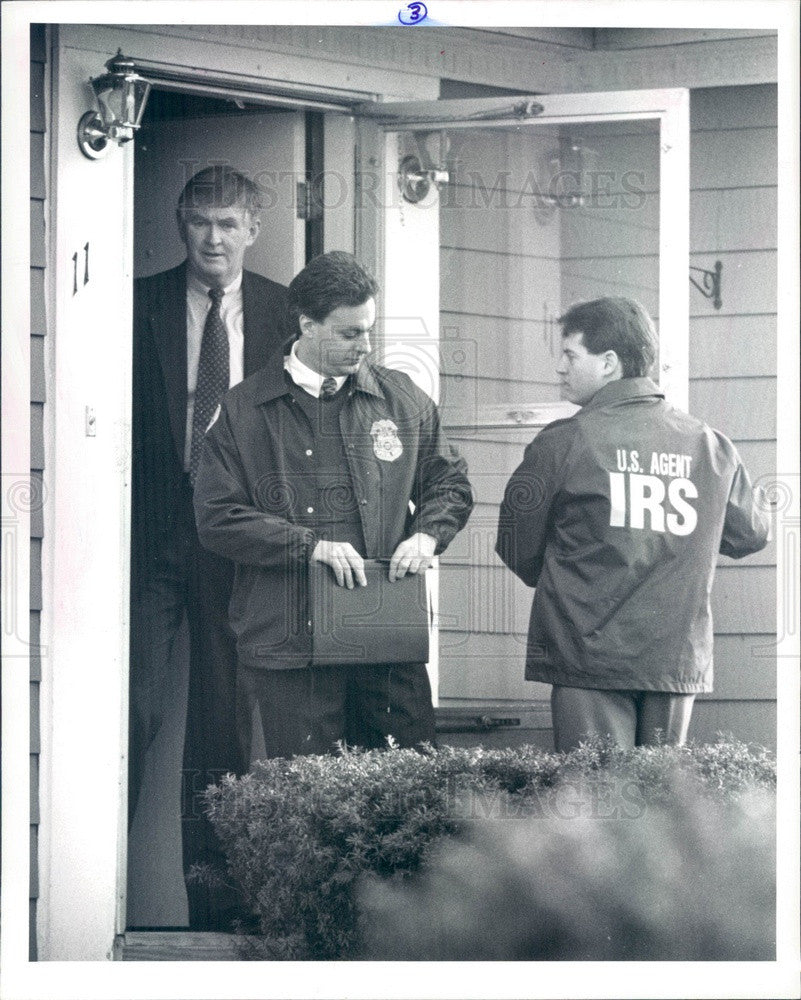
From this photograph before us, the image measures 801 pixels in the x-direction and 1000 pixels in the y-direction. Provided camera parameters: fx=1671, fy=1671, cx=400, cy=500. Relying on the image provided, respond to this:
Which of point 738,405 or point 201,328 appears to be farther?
point 738,405

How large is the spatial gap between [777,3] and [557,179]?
2.15 ft

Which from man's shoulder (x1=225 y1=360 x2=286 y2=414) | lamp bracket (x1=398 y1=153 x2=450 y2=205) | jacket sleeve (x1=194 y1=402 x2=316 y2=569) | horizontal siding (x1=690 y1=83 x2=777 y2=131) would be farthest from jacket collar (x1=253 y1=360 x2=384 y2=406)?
horizontal siding (x1=690 y1=83 x2=777 y2=131)

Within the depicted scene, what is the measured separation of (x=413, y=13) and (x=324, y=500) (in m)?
1.14

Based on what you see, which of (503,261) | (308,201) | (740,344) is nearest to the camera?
(308,201)

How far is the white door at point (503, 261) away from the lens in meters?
4.07

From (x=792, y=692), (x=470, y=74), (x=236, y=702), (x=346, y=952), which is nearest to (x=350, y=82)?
(x=470, y=74)

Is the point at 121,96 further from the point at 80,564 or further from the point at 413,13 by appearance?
the point at 80,564

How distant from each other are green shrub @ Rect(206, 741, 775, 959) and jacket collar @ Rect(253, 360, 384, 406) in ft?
2.85

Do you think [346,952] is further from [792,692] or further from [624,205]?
[624,205]

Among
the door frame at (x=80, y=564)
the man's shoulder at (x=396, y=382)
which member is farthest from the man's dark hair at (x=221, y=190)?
the man's shoulder at (x=396, y=382)

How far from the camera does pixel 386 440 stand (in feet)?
13.2

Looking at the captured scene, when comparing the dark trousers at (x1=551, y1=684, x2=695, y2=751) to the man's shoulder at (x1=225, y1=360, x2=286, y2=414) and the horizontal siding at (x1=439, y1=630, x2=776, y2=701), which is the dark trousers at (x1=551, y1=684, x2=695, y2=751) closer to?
the horizontal siding at (x1=439, y1=630, x2=776, y2=701)

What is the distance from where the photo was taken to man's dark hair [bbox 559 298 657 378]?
411 centimetres

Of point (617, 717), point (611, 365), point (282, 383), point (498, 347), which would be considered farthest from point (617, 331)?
point (617, 717)
